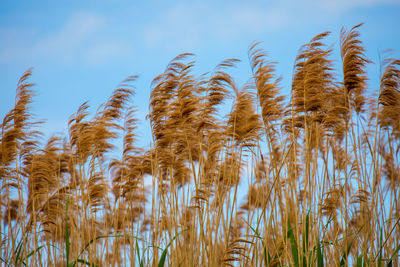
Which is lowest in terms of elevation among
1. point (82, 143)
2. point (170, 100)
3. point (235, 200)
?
Result: point (235, 200)

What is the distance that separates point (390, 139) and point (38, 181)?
4678 mm

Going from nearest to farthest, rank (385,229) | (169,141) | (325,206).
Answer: (325,206) < (385,229) < (169,141)

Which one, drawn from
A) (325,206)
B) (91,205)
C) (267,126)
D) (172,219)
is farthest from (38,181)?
(325,206)

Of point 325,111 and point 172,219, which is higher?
point 325,111

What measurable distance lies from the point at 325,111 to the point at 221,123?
52.3 inches

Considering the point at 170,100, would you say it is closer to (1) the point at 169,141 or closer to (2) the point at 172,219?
(1) the point at 169,141

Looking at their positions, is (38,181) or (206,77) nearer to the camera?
(206,77)

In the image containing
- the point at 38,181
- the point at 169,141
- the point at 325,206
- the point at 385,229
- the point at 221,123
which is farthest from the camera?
the point at 38,181

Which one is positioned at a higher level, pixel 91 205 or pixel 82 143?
pixel 82 143

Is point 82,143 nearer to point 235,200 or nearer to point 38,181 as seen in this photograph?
point 38,181

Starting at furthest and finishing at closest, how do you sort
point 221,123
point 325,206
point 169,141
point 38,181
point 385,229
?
1. point 38,181
2. point 221,123
3. point 169,141
4. point 385,229
5. point 325,206

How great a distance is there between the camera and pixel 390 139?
4559mm

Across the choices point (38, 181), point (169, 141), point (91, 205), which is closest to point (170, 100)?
point (169, 141)

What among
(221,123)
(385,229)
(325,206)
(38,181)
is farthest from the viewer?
(38,181)
